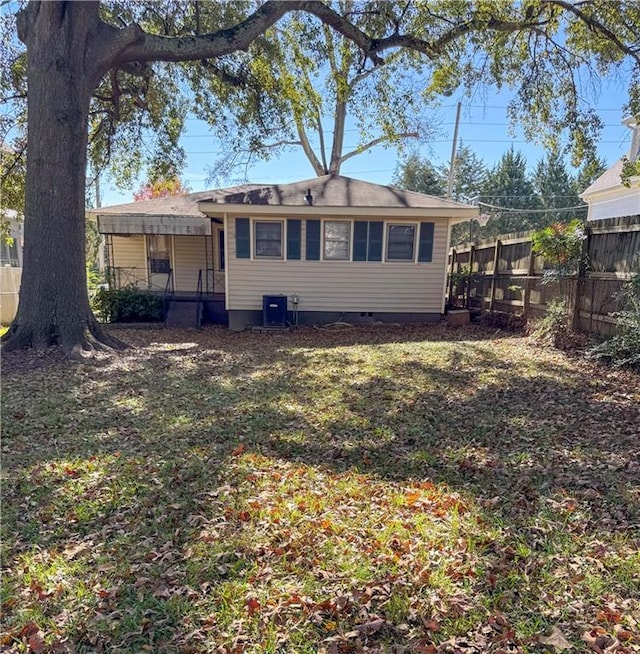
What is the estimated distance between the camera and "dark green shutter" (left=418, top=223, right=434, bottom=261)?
10096 mm

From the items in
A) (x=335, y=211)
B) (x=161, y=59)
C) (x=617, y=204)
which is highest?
(x=161, y=59)

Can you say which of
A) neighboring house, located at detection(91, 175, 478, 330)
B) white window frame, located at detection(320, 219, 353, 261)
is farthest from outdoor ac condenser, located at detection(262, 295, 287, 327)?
white window frame, located at detection(320, 219, 353, 261)

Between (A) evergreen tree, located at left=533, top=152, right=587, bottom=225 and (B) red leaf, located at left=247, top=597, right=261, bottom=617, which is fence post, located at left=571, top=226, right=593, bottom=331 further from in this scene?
(A) evergreen tree, located at left=533, top=152, right=587, bottom=225

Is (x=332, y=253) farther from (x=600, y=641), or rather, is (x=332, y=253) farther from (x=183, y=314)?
(x=600, y=641)

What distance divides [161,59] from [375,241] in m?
5.62

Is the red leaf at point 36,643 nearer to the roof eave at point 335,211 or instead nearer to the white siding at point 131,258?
the roof eave at point 335,211

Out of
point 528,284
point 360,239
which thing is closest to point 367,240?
point 360,239

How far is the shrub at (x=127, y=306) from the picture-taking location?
35.0 ft

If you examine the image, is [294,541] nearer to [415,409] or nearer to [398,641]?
[398,641]

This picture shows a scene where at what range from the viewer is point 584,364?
5898 mm

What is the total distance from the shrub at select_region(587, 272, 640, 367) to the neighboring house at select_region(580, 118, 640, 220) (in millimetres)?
8849

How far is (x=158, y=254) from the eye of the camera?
1321 cm

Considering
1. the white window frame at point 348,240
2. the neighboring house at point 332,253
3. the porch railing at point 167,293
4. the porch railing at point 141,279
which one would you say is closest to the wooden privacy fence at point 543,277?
the neighboring house at point 332,253

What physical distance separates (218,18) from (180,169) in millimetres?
4213
